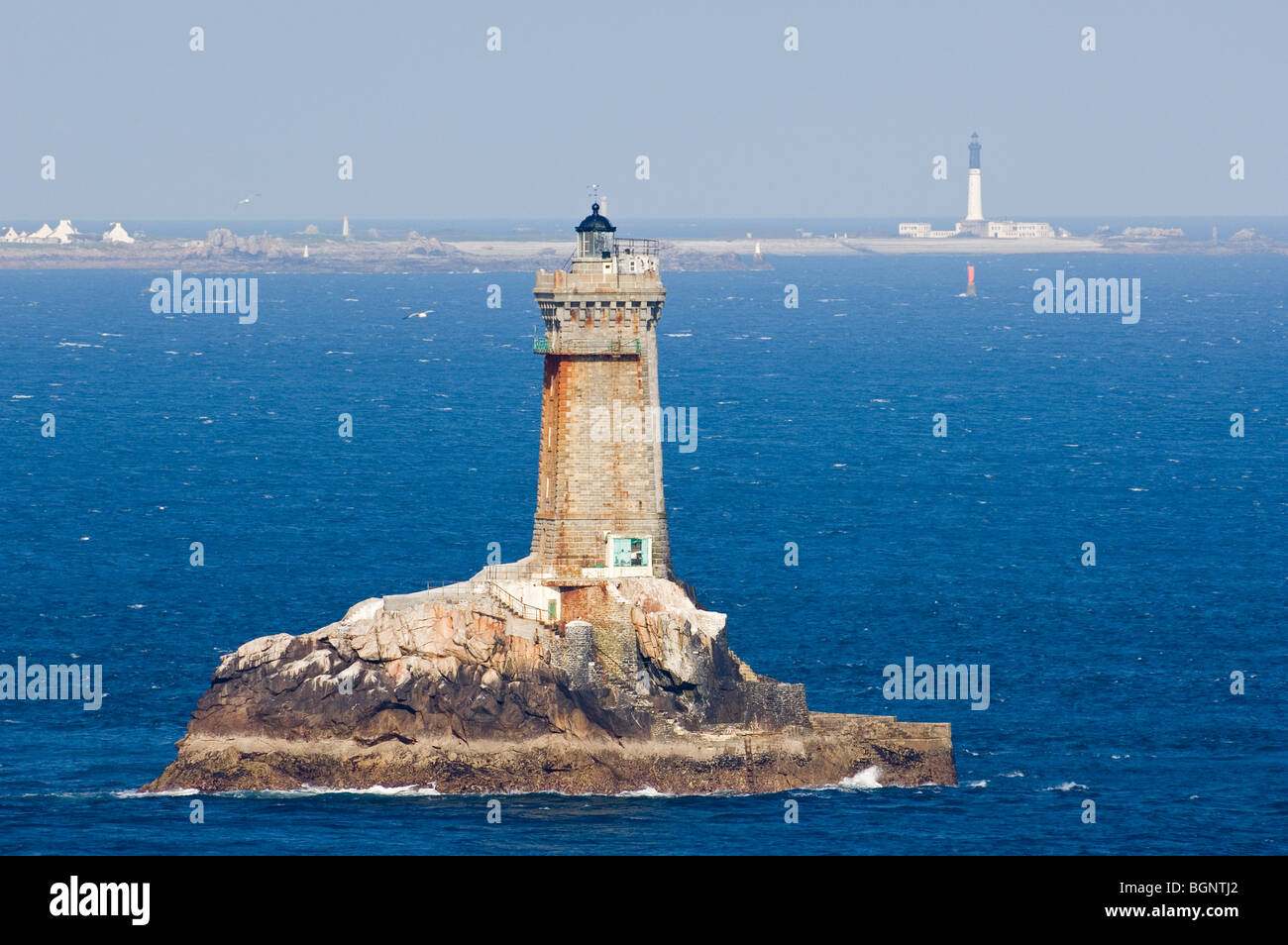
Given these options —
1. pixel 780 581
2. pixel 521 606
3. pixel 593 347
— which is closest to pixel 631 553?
pixel 521 606

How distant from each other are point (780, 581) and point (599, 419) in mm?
27387

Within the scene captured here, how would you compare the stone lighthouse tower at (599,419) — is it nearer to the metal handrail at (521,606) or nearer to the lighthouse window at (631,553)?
the lighthouse window at (631,553)

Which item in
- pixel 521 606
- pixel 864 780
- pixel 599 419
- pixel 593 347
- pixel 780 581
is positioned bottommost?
pixel 864 780

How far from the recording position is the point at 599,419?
7444cm

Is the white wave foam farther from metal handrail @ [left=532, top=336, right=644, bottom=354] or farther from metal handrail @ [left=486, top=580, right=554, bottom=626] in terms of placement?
metal handrail @ [left=532, top=336, right=644, bottom=354]

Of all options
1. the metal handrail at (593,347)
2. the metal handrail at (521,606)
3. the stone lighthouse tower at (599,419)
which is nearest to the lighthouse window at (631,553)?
the stone lighthouse tower at (599,419)

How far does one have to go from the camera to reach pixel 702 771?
230ft

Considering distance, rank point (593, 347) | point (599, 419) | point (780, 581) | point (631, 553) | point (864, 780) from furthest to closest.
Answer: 1. point (780, 581)
2. point (631, 553)
3. point (599, 419)
4. point (593, 347)
5. point (864, 780)

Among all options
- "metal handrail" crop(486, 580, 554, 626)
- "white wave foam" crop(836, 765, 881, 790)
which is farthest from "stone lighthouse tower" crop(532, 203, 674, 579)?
"white wave foam" crop(836, 765, 881, 790)

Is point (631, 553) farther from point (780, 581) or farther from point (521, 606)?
point (780, 581)

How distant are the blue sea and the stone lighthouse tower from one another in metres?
9.76

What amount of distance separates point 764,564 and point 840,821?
37.2 m

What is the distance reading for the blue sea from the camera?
66.5m

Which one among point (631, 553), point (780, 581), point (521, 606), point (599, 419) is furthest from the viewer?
point (780, 581)
